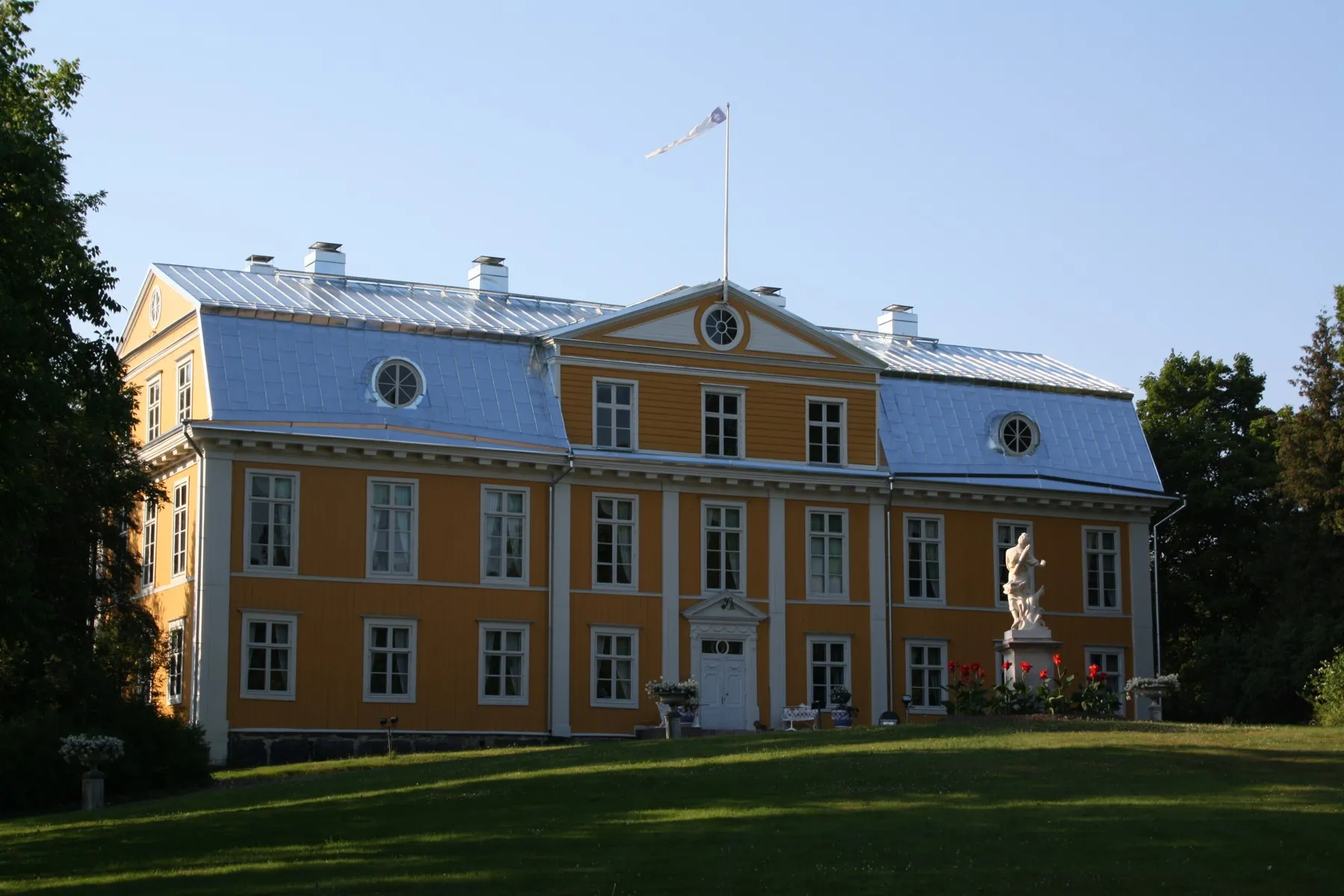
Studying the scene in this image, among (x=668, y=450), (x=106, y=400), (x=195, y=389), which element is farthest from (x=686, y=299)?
(x=106, y=400)

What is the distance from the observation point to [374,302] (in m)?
43.8

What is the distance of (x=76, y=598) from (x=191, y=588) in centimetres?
230

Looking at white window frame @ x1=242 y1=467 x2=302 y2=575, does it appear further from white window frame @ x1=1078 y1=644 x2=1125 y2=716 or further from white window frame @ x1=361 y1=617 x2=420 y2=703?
white window frame @ x1=1078 y1=644 x2=1125 y2=716

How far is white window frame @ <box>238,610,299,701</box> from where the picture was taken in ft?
126

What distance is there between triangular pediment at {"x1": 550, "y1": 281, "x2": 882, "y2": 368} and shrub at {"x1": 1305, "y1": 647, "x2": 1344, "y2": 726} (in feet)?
39.7

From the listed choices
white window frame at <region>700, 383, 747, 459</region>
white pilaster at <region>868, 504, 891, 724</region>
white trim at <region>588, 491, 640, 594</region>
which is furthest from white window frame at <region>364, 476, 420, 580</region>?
white pilaster at <region>868, 504, 891, 724</region>

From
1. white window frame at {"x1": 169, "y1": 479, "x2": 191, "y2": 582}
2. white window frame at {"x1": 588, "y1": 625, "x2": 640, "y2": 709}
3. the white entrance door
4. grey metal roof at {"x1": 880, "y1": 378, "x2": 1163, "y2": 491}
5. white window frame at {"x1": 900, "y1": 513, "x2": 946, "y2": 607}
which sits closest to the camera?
white window frame at {"x1": 169, "y1": 479, "x2": 191, "y2": 582}

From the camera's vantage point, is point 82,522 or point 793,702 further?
point 793,702

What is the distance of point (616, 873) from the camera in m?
19.6

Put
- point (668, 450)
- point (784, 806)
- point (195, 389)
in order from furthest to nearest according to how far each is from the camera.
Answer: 1. point (668, 450)
2. point (195, 389)
3. point (784, 806)

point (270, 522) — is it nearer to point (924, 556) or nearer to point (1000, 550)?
point (924, 556)

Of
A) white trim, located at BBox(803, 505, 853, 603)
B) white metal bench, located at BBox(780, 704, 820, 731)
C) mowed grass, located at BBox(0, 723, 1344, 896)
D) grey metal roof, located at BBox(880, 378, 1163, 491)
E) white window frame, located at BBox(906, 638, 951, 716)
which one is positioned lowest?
mowed grass, located at BBox(0, 723, 1344, 896)

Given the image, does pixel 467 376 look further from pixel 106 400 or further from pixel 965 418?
pixel 106 400

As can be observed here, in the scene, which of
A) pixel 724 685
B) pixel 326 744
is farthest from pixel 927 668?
pixel 326 744
